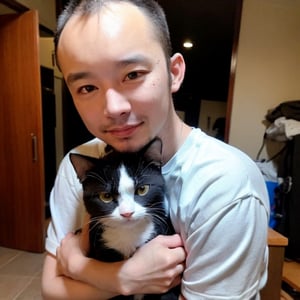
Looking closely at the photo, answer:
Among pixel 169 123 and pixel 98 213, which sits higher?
pixel 169 123

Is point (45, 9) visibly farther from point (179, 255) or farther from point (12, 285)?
point (179, 255)

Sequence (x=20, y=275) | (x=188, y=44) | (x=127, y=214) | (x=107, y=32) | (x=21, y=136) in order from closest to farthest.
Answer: (x=107, y=32)
(x=127, y=214)
(x=20, y=275)
(x=21, y=136)
(x=188, y=44)

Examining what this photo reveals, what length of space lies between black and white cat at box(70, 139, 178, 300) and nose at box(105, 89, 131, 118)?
0.12m

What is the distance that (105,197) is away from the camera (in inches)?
25.6

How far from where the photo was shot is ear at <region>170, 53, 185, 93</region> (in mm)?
667

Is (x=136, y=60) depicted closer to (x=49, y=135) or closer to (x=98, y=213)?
(x=98, y=213)

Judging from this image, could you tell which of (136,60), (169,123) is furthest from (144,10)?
(169,123)

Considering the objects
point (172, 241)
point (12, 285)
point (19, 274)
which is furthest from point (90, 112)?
point (19, 274)

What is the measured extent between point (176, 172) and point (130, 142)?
131 millimetres

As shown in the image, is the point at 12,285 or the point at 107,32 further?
the point at 12,285

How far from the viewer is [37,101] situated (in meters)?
2.20

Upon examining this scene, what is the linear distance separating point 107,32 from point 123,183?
323 millimetres

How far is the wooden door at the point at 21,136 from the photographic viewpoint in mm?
2178

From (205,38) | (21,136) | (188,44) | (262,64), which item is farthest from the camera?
(188,44)
